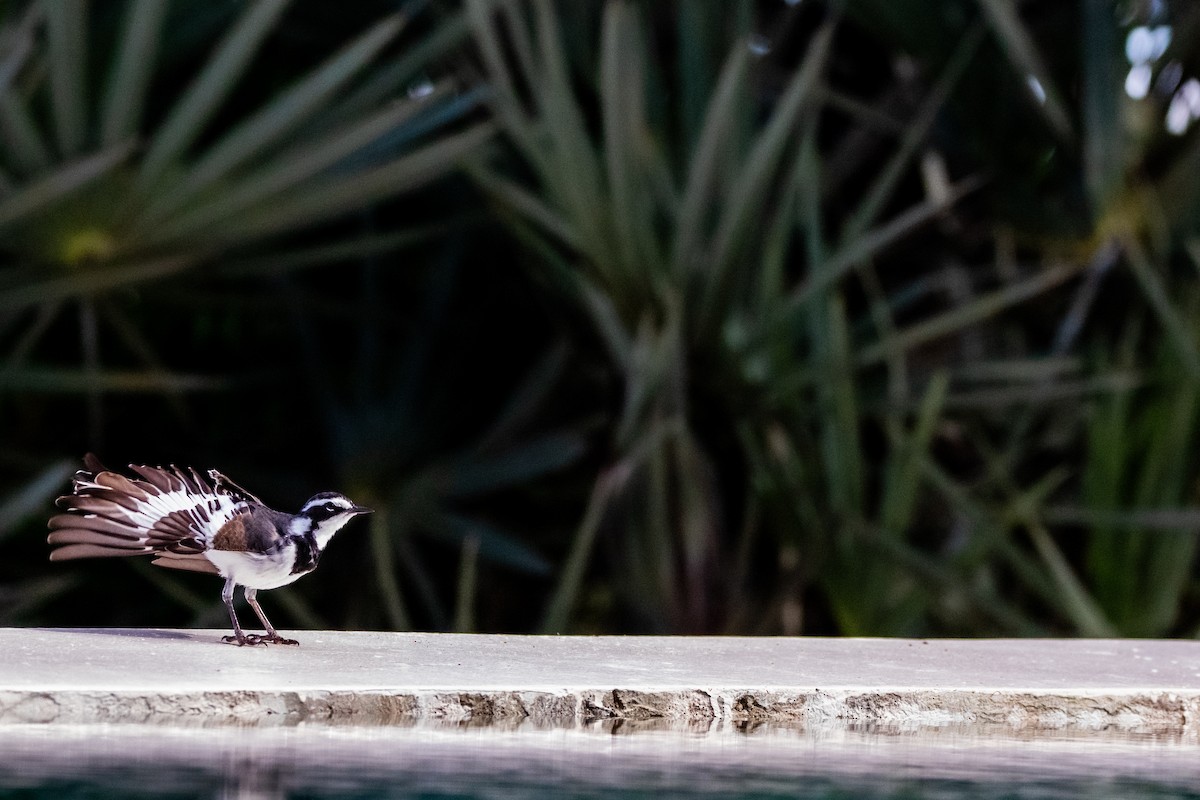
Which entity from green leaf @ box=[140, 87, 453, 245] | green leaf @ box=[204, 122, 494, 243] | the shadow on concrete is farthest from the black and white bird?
green leaf @ box=[204, 122, 494, 243]

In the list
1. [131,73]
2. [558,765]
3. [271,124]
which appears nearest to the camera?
[558,765]

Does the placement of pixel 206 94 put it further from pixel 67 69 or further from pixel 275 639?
pixel 275 639

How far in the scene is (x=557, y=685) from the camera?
8.10ft

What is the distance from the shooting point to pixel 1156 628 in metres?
4.38

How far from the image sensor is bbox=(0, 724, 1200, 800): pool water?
2.02 metres

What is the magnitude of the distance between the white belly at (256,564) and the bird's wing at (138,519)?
1.7 inches

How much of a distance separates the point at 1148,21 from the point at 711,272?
148cm

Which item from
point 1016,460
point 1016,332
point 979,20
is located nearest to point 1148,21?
point 979,20

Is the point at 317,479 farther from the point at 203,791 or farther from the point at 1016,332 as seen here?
the point at 203,791

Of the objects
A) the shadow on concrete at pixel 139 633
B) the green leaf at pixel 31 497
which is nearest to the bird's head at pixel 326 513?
the shadow on concrete at pixel 139 633

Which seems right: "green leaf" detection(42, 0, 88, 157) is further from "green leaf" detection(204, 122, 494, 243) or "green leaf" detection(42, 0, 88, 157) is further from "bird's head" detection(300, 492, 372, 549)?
"bird's head" detection(300, 492, 372, 549)

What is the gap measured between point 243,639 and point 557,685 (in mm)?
680

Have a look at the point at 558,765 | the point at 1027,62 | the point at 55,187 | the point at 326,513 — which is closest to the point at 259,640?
the point at 326,513

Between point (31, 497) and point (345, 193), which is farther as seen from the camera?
A: point (345, 193)
